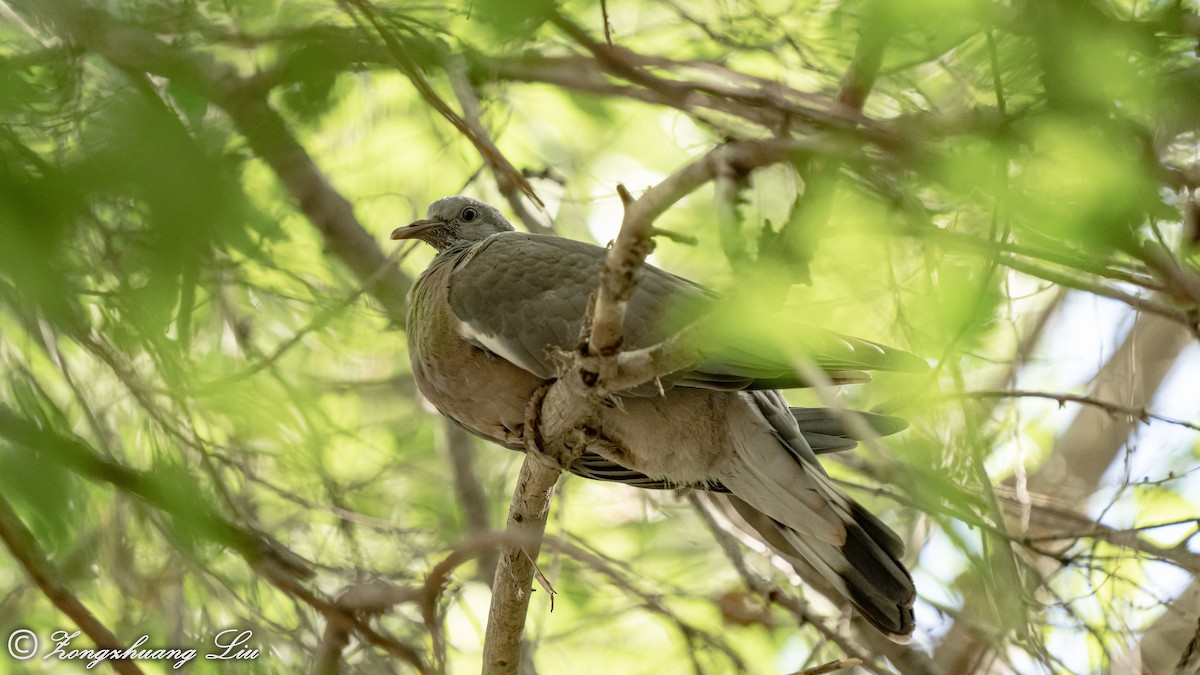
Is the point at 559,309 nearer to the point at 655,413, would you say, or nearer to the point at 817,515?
the point at 655,413

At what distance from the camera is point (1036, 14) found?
1.50 metres

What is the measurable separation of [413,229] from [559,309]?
1.08 meters

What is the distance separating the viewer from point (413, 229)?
383 cm

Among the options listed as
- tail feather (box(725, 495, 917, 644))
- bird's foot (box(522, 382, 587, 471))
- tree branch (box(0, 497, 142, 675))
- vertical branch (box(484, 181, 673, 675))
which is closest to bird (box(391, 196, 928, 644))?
tail feather (box(725, 495, 917, 644))

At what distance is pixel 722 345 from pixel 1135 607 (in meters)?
2.10

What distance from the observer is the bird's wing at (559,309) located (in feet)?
8.77

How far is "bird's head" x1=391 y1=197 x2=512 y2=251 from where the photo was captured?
12.7 feet

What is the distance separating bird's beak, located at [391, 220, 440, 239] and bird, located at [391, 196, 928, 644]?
687 millimetres

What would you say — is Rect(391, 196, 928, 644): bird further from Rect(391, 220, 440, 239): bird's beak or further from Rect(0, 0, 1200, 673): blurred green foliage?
Rect(391, 220, 440, 239): bird's beak

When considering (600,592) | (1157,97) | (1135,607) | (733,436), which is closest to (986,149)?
(1157,97)

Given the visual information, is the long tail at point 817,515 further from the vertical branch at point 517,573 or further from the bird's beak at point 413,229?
the bird's beak at point 413,229

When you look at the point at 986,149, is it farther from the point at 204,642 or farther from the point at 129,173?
the point at 204,642

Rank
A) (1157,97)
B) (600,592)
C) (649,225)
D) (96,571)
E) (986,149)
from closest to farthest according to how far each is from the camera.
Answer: (986,149), (1157,97), (649,225), (96,571), (600,592)

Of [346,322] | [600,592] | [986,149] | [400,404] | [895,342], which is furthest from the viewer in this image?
[400,404]
